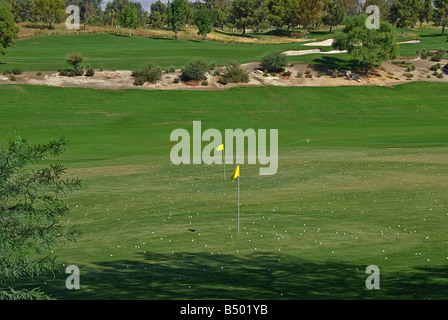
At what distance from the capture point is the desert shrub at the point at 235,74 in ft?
297

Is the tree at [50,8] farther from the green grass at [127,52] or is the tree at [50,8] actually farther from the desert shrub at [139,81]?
the desert shrub at [139,81]

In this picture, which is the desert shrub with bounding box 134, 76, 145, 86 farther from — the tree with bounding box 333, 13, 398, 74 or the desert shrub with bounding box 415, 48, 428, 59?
the desert shrub with bounding box 415, 48, 428, 59

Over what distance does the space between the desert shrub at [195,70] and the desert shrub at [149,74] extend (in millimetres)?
3656

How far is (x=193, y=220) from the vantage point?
26.7m

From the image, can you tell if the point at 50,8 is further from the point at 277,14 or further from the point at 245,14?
the point at 277,14

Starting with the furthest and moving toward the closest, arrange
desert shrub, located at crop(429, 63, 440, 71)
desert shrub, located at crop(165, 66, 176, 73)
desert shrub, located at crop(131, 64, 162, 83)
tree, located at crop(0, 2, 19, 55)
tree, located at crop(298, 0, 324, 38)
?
tree, located at crop(298, 0, 324, 38), desert shrub, located at crop(429, 63, 440, 71), desert shrub, located at crop(165, 66, 176, 73), tree, located at crop(0, 2, 19, 55), desert shrub, located at crop(131, 64, 162, 83)

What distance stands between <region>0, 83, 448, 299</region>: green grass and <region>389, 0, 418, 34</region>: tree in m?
98.0

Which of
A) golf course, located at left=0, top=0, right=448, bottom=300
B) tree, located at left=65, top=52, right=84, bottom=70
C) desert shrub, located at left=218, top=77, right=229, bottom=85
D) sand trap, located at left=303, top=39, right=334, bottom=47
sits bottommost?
golf course, located at left=0, top=0, right=448, bottom=300

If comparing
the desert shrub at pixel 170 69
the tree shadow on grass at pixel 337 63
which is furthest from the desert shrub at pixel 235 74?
the tree shadow on grass at pixel 337 63

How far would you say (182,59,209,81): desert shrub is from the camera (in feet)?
289

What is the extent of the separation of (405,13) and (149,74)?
90.2 metres

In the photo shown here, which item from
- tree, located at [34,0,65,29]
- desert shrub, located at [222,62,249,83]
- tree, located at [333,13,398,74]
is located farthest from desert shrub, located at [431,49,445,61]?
tree, located at [34,0,65,29]

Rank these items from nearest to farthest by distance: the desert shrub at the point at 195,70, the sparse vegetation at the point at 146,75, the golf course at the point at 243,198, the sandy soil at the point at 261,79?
the golf course at the point at 243,198
the sandy soil at the point at 261,79
the sparse vegetation at the point at 146,75
the desert shrub at the point at 195,70

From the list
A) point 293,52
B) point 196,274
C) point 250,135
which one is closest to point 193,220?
point 196,274
